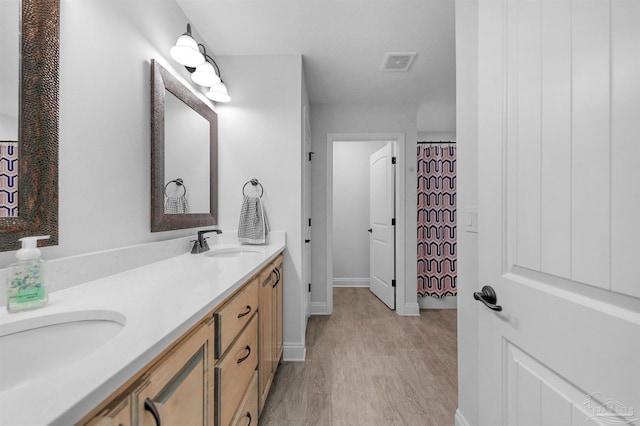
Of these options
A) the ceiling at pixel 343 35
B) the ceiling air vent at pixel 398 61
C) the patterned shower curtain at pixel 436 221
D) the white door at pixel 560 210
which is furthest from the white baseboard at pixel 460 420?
the ceiling air vent at pixel 398 61

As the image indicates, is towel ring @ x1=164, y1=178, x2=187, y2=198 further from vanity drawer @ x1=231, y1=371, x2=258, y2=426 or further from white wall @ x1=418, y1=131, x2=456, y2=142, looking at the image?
white wall @ x1=418, y1=131, x2=456, y2=142

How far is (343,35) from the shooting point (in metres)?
2.01

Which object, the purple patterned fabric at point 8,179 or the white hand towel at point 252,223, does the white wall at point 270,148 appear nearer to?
the white hand towel at point 252,223

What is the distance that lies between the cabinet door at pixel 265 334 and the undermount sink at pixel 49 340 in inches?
31.4

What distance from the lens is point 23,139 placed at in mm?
844

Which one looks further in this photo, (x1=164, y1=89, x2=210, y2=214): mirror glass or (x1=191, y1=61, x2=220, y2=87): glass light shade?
(x1=191, y1=61, x2=220, y2=87): glass light shade

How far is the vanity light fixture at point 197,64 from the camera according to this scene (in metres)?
1.55

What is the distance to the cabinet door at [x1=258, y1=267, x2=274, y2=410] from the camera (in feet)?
4.82

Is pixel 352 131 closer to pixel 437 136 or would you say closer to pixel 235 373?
pixel 437 136

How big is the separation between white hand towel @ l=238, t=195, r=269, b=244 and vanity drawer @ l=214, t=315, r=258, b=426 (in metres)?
0.81

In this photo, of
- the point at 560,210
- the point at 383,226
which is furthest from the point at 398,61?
the point at 560,210

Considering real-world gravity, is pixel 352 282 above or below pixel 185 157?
below

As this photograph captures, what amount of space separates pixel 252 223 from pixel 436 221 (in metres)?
2.33

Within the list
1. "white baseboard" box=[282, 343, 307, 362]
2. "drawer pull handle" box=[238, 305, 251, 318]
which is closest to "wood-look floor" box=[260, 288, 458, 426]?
"white baseboard" box=[282, 343, 307, 362]
